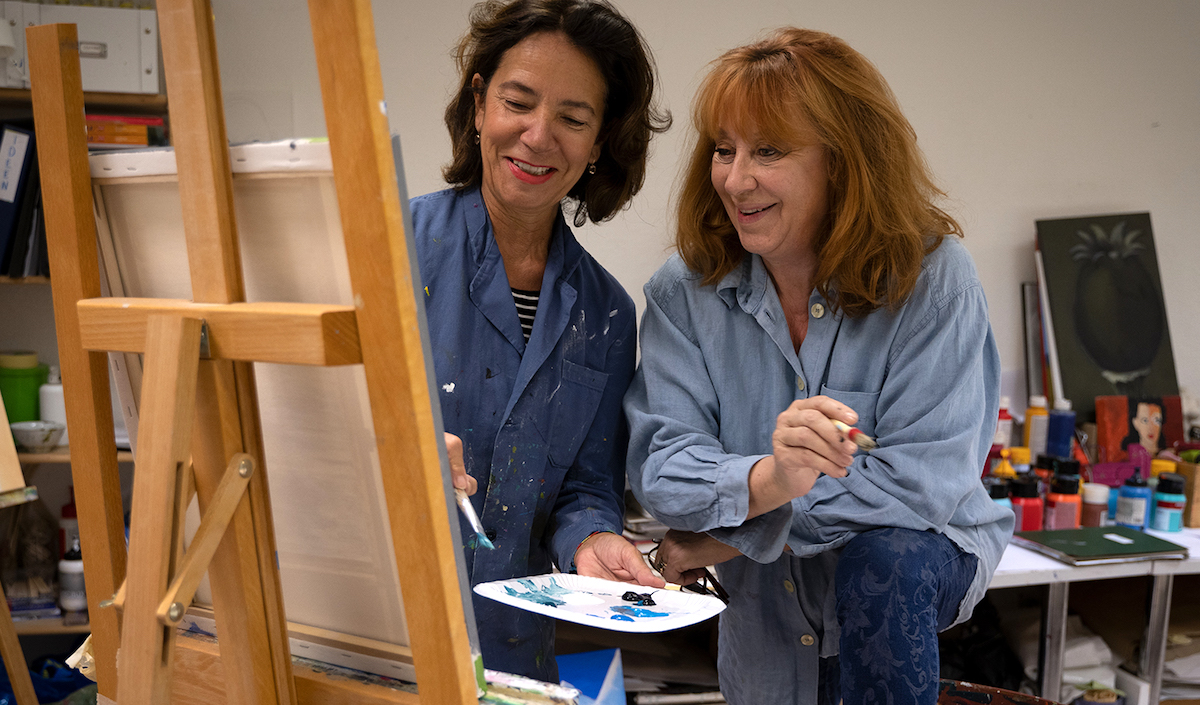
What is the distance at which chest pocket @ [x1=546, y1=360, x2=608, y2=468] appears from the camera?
4.79 feet

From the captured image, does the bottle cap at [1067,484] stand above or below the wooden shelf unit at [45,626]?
above

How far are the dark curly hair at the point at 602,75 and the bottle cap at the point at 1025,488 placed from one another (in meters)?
1.59

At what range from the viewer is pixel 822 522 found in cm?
126

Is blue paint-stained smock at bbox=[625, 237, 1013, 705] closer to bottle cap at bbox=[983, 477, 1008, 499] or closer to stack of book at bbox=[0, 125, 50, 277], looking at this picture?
bottle cap at bbox=[983, 477, 1008, 499]

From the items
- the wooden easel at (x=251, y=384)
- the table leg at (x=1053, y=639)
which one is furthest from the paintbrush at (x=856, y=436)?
the table leg at (x=1053, y=639)

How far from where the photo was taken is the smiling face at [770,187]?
1.27 meters

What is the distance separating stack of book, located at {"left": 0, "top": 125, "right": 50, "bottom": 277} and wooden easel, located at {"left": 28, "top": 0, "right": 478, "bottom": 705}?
1752 mm

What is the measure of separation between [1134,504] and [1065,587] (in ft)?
1.56

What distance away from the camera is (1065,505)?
249 cm

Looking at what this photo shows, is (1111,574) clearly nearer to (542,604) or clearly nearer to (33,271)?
(542,604)

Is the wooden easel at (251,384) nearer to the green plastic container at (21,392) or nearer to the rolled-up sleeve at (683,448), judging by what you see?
the rolled-up sleeve at (683,448)

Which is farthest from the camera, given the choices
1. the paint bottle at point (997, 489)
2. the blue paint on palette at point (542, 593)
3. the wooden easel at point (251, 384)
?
the paint bottle at point (997, 489)

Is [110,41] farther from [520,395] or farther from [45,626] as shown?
[520,395]

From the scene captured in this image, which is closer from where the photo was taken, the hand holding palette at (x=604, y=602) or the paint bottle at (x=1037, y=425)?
the hand holding palette at (x=604, y=602)
